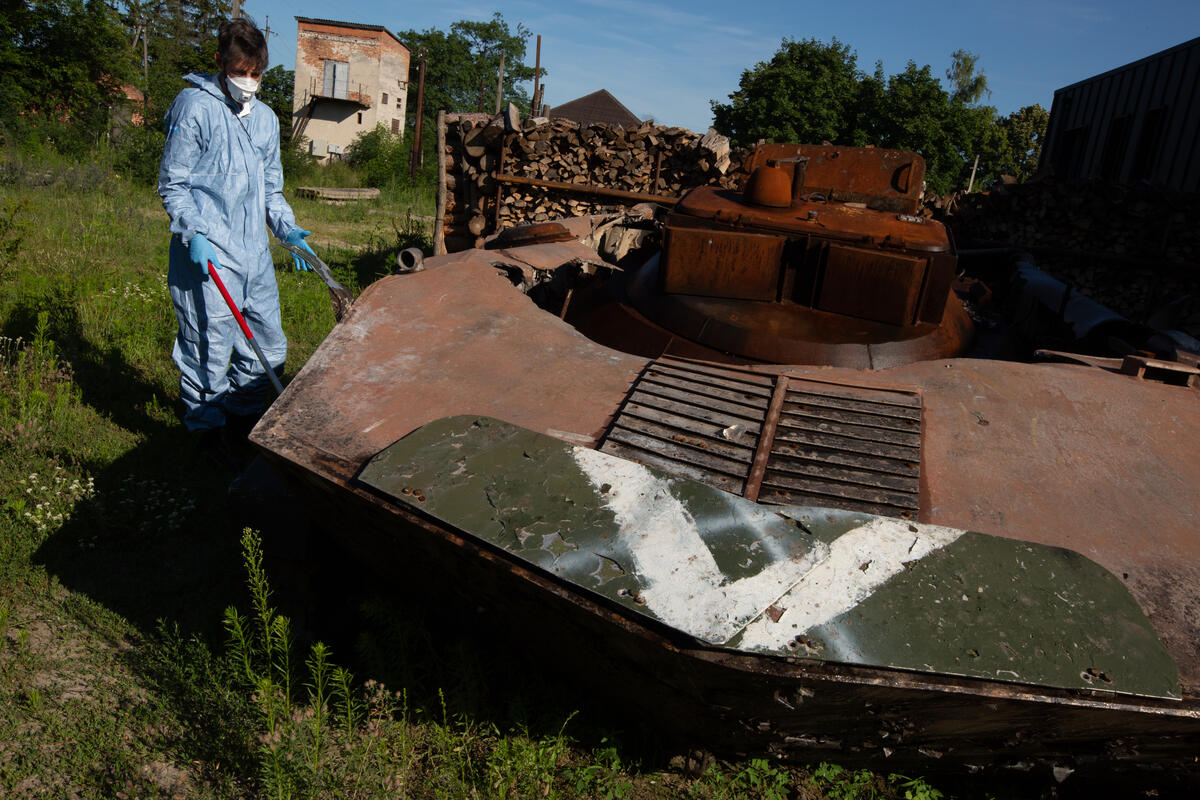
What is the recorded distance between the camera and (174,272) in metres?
3.55

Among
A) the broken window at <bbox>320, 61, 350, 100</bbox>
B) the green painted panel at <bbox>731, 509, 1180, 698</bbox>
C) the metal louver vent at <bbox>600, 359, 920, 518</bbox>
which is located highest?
the broken window at <bbox>320, 61, 350, 100</bbox>

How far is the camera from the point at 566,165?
9.03 m

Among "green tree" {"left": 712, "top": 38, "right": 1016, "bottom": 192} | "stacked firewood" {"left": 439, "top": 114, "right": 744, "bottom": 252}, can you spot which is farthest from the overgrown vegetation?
"stacked firewood" {"left": 439, "top": 114, "right": 744, "bottom": 252}

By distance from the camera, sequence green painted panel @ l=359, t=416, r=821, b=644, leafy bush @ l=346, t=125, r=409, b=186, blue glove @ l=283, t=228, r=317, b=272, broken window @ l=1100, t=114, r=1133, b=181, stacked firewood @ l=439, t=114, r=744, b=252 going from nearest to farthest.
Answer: green painted panel @ l=359, t=416, r=821, b=644 → blue glove @ l=283, t=228, r=317, b=272 → stacked firewood @ l=439, t=114, r=744, b=252 → broken window @ l=1100, t=114, r=1133, b=181 → leafy bush @ l=346, t=125, r=409, b=186

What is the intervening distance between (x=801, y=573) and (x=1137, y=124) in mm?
12866

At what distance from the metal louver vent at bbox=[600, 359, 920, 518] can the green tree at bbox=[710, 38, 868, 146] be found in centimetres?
2364

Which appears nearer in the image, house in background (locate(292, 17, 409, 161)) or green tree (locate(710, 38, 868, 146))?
green tree (locate(710, 38, 868, 146))

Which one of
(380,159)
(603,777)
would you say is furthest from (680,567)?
(380,159)

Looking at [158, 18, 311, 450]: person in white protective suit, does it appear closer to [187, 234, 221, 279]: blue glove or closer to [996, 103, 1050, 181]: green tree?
[187, 234, 221, 279]: blue glove

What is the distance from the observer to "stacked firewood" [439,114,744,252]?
8.93 meters

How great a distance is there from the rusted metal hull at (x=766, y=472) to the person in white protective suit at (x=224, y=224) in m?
1.09

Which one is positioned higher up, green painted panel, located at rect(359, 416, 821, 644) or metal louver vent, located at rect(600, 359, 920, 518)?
metal louver vent, located at rect(600, 359, 920, 518)

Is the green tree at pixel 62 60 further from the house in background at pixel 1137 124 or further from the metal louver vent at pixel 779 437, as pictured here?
the house in background at pixel 1137 124

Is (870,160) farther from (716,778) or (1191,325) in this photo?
(1191,325)
